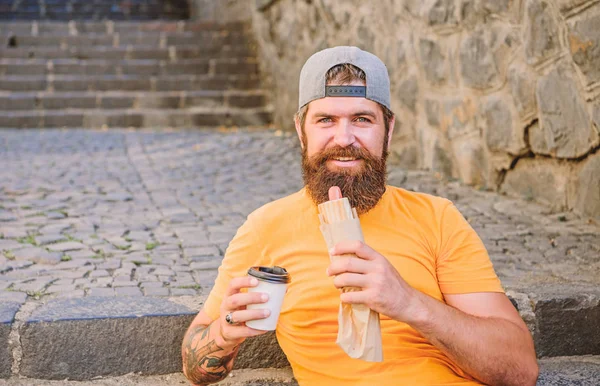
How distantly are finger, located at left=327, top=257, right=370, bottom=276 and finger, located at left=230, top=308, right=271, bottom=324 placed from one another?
19 centimetres

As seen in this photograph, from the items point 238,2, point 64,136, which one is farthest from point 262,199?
point 238,2

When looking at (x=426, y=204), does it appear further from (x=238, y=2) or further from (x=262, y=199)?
(x=238, y=2)

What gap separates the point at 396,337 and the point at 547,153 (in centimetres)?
275

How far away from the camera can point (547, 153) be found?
4.65 metres

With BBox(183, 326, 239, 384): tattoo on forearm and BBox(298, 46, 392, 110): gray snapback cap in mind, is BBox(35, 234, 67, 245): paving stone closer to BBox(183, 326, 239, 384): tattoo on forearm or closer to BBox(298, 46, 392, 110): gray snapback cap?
BBox(183, 326, 239, 384): tattoo on forearm

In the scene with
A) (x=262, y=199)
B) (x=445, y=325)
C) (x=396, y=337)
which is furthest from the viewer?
(x=262, y=199)

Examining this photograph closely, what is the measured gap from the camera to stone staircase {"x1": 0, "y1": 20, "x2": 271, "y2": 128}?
9.72m

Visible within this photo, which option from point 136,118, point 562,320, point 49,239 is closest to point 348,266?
point 562,320

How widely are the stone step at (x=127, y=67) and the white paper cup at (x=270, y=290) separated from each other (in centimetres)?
893

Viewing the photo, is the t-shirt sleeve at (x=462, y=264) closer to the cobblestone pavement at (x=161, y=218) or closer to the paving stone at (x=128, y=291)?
the cobblestone pavement at (x=161, y=218)

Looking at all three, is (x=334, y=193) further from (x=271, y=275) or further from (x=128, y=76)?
(x=128, y=76)

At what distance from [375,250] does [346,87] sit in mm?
452

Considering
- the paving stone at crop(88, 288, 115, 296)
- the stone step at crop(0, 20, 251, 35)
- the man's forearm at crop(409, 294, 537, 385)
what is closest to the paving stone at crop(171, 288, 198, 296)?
the paving stone at crop(88, 288, 115, 296)

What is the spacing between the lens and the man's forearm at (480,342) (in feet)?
6.70
